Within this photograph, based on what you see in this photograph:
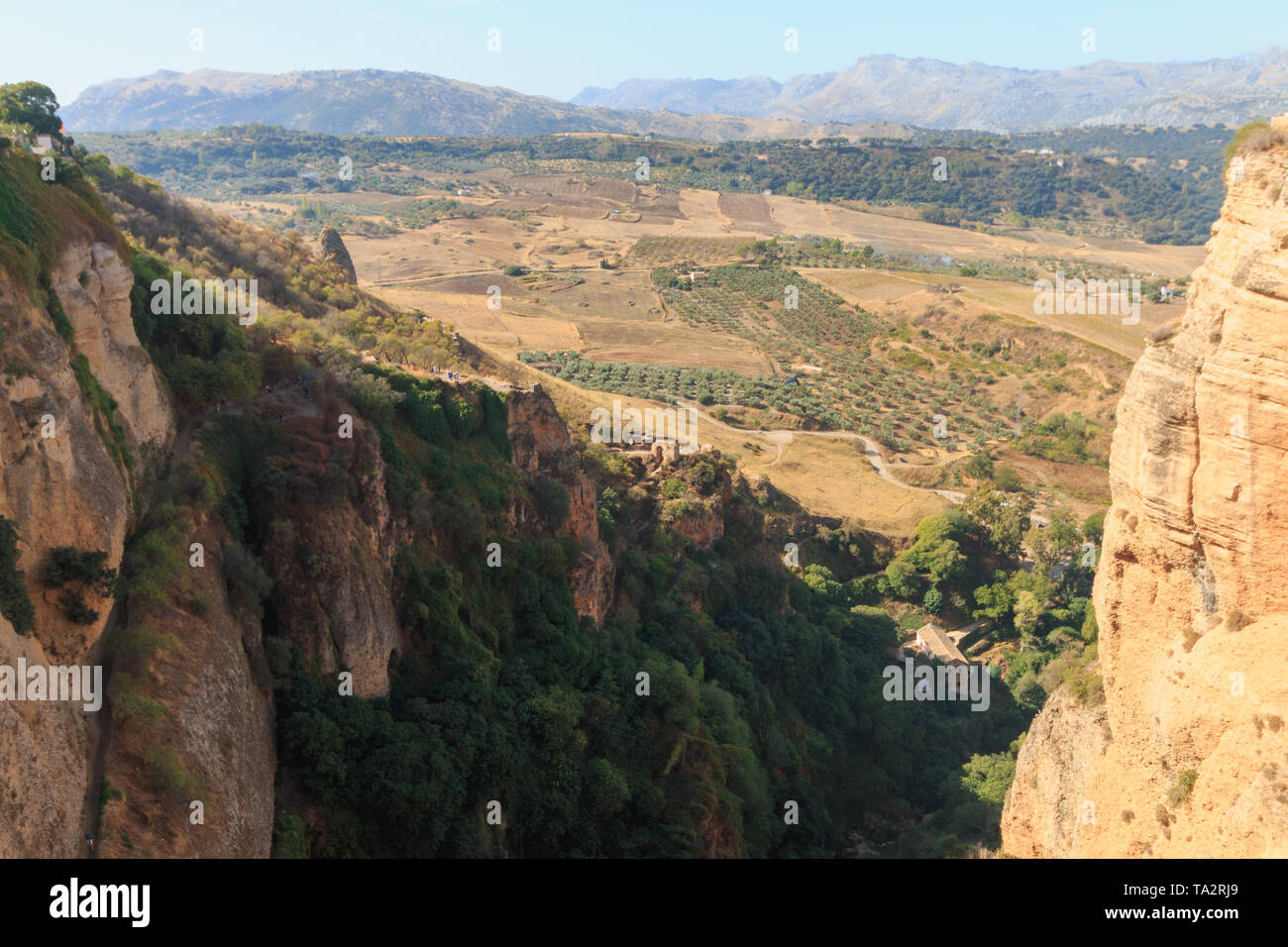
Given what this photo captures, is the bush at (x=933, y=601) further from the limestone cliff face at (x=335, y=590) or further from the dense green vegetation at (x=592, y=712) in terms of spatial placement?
the limestone cliff face at (x=335, y=590)

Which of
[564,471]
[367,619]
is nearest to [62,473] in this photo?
[367,619]

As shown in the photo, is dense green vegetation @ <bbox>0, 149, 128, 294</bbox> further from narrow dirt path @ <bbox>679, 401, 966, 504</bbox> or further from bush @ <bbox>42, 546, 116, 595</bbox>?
narrow dirt path @ <bbox>679, 401, 966, 504</bbox>

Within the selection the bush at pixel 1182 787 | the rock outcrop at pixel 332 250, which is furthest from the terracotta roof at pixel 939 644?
the rock outcrop at pixel 332 250

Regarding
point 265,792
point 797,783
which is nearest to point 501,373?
point 797,783

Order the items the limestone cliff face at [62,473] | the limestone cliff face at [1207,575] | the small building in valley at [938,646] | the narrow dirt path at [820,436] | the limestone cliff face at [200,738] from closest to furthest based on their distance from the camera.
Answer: the limestone cliff face at [62,473]
the limestone cliff face at [200,738]
the limestone cliff face at [1207,575]
the small building in valley at [938,646]
the narrow dirt path at [820,436]

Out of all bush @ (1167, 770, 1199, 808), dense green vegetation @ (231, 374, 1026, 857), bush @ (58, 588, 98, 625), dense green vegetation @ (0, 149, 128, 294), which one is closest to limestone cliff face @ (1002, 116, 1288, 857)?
bush @ (1167, 770, 1199, 808)

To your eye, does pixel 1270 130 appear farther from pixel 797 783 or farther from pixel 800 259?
pixel 800 259
